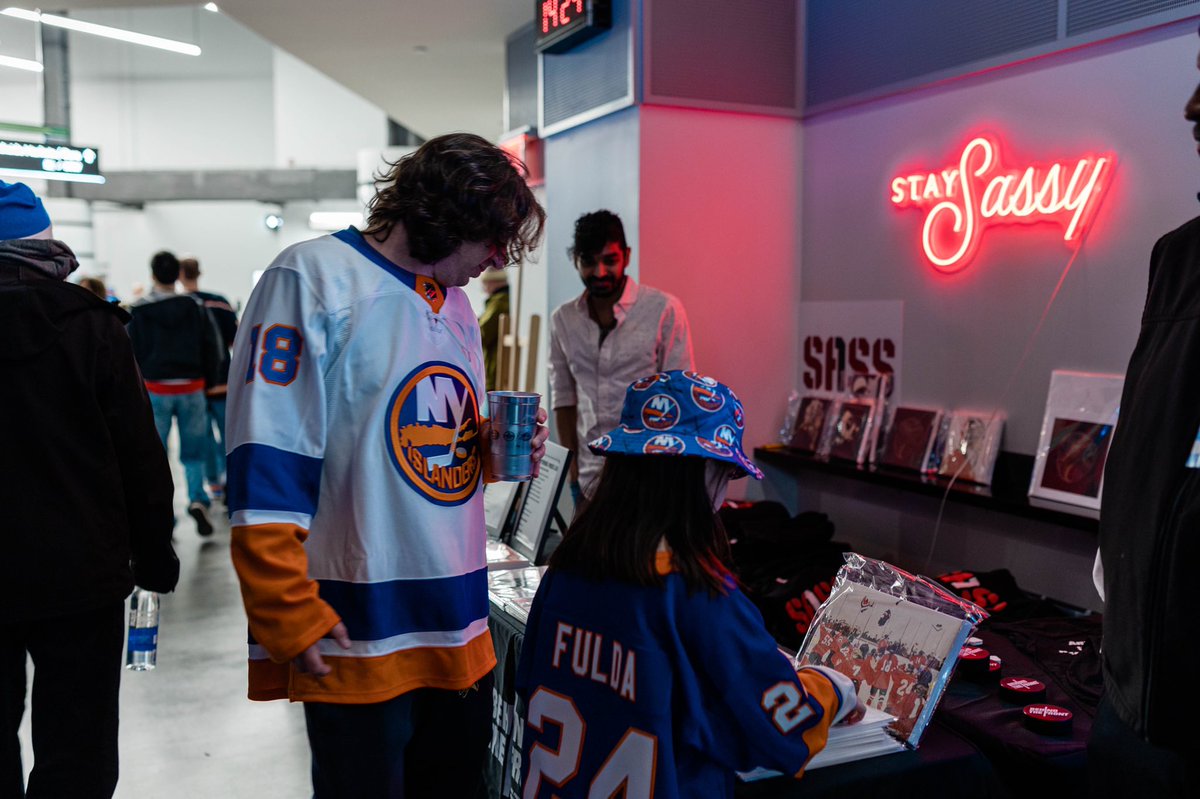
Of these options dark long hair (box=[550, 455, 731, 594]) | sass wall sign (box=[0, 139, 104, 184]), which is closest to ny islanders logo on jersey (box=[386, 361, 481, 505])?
dark long hair (box=[550, 455, 731, 594])

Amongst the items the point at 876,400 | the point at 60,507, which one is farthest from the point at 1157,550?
the point at 876,400

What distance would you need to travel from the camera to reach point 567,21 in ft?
15.6

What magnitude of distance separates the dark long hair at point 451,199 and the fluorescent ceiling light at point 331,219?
14961 millimetres

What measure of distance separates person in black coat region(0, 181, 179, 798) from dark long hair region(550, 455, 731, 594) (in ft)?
3.53

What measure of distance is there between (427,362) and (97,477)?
93cm

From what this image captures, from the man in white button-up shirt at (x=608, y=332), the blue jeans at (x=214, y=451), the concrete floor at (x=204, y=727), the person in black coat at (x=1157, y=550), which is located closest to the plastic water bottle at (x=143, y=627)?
the concrete floor at (x=204, y=727)

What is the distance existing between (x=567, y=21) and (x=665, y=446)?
3798mm

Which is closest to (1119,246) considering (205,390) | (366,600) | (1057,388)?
(1057,388)

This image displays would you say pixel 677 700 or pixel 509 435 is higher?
pixel 509 435

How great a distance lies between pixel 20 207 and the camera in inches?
79.6

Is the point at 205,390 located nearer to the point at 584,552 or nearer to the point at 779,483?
the point at 779,483

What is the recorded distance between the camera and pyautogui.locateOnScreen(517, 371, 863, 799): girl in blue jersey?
1.41 m

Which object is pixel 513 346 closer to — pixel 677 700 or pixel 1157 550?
pixel 677 700

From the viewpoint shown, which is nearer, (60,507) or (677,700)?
(677,700)
